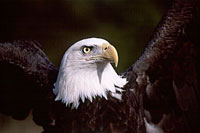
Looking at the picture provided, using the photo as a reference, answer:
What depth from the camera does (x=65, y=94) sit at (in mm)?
3162

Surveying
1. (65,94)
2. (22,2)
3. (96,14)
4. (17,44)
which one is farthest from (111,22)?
(65,94)

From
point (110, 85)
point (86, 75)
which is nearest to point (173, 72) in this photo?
point (110, 85)

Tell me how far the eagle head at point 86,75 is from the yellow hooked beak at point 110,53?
20 millimetres

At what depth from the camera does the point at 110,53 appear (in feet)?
9.66

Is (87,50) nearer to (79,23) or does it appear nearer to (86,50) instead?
(86,50)

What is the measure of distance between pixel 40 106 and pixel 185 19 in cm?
105

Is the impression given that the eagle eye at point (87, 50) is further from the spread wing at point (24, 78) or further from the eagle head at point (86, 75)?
the spread wing at point (24, 78)

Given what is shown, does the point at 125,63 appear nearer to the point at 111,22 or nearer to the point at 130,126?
the point at 111,22

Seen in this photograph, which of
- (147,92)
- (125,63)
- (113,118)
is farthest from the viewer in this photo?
(125,63)

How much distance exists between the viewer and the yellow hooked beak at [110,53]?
9.62 ft

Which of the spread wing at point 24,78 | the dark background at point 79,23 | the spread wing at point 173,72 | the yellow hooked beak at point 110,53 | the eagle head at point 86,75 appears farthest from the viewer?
the dark background at point 79,23

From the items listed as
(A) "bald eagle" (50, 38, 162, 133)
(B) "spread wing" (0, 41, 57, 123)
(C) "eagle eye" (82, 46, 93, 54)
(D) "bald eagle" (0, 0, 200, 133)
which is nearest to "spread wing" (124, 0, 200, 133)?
(D) "bald eagle" (0, 0, 200, 133)

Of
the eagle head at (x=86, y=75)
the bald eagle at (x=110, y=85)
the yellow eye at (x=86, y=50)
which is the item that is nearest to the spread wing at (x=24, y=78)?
the bald eagle at (x=110, y=85)

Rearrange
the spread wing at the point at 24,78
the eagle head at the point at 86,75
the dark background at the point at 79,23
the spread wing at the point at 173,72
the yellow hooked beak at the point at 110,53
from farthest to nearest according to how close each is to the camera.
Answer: the dark background at the point at 79,23
the spread wing at the point at 24,78
the spread wing at the point at 173,72
the eagle head at the point at 86,75
the yellow hooked beak at the point at 110,53
